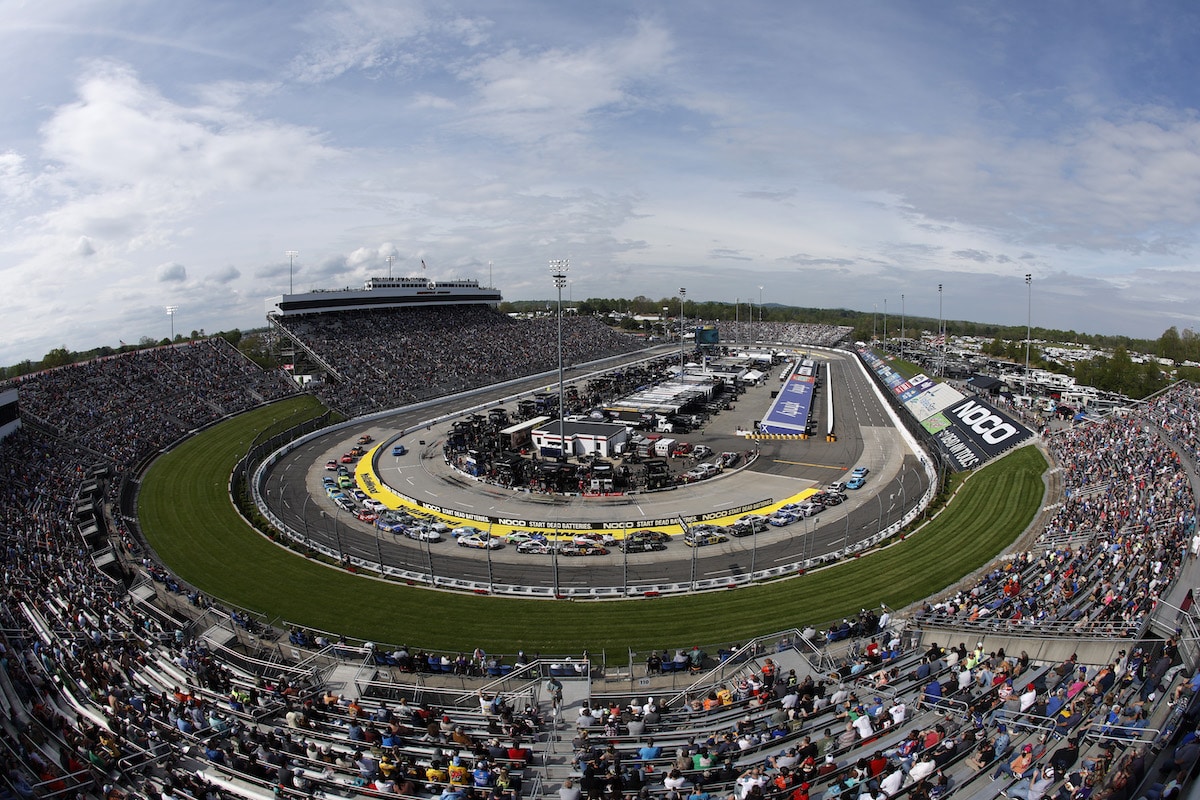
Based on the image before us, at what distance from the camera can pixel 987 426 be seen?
4488 centimetres

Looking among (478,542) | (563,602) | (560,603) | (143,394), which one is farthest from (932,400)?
(143,394)

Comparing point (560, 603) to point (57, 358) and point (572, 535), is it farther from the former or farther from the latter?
point (57, 358)

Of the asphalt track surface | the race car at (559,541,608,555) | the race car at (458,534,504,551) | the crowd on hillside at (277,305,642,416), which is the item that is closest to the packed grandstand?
the asphalt track surface

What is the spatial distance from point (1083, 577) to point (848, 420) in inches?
1661

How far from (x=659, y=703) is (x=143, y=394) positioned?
187 feet

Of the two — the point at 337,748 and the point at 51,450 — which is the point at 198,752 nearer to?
the point at 337,748

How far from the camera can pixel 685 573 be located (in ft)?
88.7

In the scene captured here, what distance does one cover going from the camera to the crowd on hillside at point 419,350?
67688 millimetres

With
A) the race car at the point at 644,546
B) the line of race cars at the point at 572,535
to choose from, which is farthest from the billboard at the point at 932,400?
the race car at the point at 644,546

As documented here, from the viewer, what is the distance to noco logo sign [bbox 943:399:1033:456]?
4206 centimetres

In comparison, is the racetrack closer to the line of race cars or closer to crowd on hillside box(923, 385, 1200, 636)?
crowd on hillside box(923, 385, 1200, 636)

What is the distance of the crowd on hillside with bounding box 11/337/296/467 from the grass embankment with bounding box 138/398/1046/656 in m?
17.2

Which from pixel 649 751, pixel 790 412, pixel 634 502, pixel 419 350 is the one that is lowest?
pixel 634 502

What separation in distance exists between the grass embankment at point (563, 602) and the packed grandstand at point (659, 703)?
1.69 m
